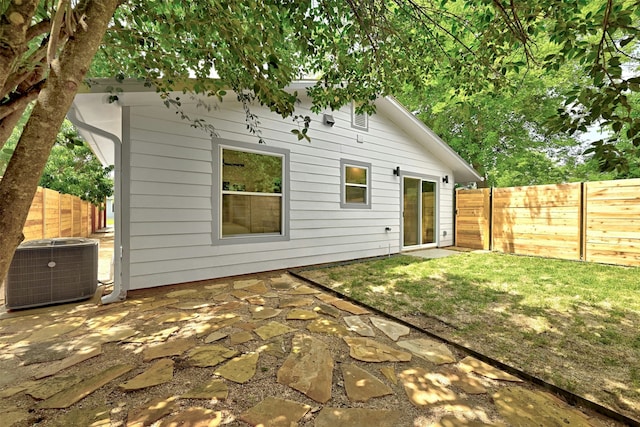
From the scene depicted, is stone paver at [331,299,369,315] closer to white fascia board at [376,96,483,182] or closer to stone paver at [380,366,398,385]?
stone paver at [380,366,398,385]

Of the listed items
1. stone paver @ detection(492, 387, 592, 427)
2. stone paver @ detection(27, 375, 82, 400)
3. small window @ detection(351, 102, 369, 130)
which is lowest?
stone paver @ detection(492, 387, 592, 427)

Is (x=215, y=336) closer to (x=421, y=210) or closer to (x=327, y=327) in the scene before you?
(x=327, y=327)

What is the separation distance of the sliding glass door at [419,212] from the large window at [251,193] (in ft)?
13.6

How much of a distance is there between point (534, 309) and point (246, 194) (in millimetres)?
4649

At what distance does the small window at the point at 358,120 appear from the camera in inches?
253

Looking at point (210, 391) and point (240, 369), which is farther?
point (240, 369)

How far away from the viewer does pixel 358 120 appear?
657 centimetres

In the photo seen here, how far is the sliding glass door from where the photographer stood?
7887mm

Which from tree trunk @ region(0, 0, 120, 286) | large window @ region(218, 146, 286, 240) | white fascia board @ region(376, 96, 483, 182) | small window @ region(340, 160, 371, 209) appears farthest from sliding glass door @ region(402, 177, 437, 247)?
tree trunk @ region(0, 0, 120, 286)

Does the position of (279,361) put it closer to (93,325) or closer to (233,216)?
(93,325)

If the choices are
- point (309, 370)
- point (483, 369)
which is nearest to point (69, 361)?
point (309, 370)

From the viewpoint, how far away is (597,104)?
1.60 meters

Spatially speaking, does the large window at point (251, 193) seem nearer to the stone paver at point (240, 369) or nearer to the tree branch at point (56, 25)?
the stone paver at point (240, 369)

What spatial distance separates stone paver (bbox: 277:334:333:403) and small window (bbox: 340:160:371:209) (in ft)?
13.7
